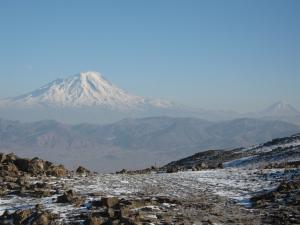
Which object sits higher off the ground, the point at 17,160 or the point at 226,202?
the point at 17,160

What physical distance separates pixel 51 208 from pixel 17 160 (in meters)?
6.35

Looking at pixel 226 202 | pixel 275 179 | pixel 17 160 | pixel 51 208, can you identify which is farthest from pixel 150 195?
pixel 17 160

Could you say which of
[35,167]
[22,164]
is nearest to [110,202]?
[35,167]

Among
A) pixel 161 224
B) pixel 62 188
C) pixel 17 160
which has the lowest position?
pixel 161 224

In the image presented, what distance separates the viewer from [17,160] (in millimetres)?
14203

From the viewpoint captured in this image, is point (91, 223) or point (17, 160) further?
point (17, 160)

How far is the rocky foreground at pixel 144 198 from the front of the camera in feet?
25.4

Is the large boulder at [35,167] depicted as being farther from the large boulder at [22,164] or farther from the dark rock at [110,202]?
the dark rock at [110,202]

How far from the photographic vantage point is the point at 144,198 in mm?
9633

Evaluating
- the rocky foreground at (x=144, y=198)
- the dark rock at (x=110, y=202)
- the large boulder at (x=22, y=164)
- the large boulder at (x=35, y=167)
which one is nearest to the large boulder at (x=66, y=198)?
the rocky foreground at (x=144, y=198)

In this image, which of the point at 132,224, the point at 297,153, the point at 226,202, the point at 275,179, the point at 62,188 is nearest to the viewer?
the point at 132,224

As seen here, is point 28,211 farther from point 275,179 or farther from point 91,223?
point 275,179

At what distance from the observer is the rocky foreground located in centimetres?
775

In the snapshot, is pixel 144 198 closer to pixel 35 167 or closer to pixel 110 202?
pixel 110 202
